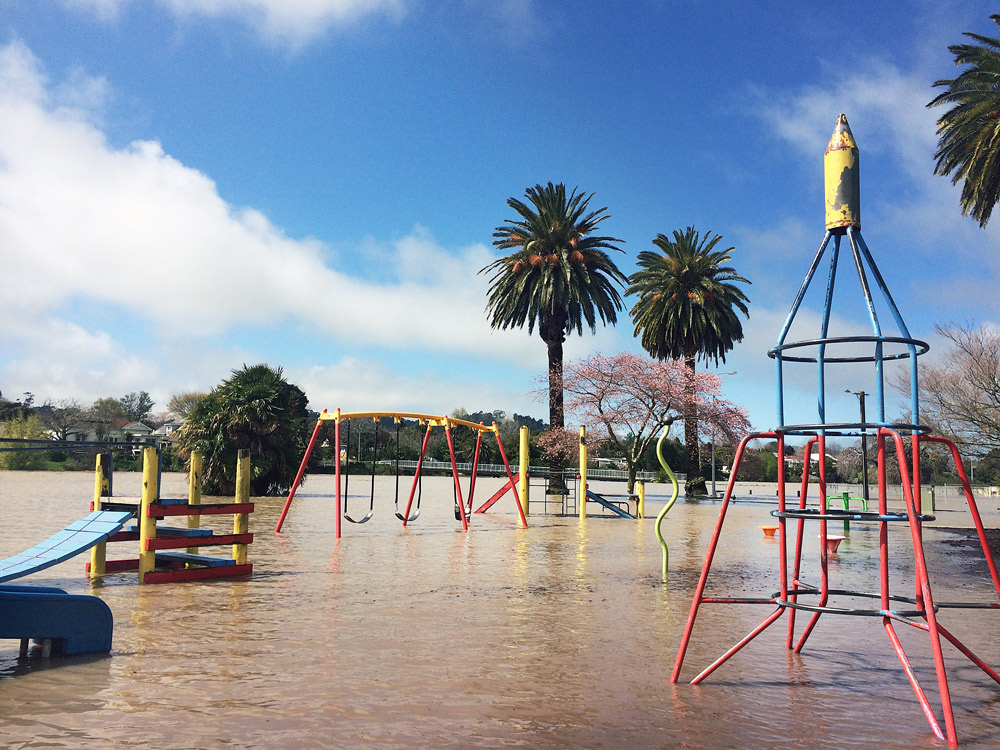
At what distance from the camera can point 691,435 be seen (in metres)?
44.0

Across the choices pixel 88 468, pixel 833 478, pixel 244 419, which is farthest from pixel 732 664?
pixel 833 478

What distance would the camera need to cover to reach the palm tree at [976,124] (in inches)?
890

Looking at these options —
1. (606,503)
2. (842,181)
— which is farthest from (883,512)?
(606,503)

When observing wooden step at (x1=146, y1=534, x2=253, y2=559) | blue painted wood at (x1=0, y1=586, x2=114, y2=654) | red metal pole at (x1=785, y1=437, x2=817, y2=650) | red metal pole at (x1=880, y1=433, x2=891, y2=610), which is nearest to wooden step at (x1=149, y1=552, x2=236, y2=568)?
wooden step at (x1=146, y1=534, x2=253, y2=559)

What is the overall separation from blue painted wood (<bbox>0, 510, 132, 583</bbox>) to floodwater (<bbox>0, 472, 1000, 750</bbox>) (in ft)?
2.24

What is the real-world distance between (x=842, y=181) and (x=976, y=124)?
2150cm

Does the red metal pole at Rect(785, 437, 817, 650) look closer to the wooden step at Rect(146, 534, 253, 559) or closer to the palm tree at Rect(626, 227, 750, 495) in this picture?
the wooden step at Rect(146, 534, 253, 559)

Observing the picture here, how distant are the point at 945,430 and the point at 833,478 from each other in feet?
176

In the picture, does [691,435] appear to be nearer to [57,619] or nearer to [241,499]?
[241,499]

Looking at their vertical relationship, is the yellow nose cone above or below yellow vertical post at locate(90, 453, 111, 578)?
above

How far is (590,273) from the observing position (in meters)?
39.0

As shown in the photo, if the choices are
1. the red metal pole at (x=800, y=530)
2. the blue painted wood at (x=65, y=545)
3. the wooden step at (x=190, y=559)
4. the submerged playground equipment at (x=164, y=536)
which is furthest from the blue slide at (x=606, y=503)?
the blue painted wood at (x=65, y=545)

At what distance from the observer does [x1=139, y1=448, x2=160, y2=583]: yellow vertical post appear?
988 cm

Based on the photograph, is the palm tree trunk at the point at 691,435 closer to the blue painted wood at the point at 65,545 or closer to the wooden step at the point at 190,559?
the wooden step at the point at 190,559
